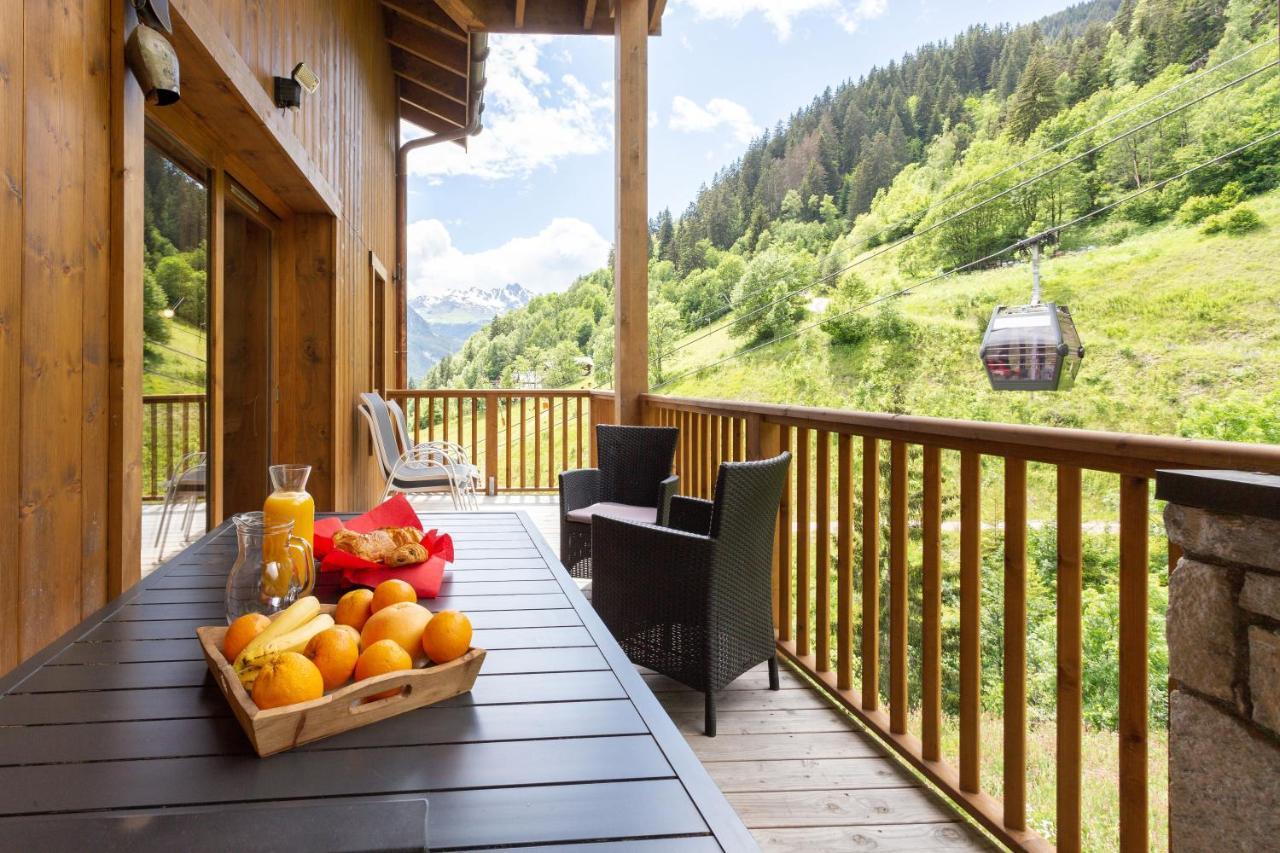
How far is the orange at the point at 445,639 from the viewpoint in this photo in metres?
0.86

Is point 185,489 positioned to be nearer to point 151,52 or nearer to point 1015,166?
point 151,52

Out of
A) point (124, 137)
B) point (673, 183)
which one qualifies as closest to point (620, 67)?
point (124, 137)

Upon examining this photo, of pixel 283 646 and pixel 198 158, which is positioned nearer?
pixel 283 646

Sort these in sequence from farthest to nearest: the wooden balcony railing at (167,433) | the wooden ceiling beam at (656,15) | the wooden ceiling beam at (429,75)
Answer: the wooden ceiling beam at (429,75) → the wooden ceiling beam at (656,15) → the wooden balcony railing at (167,433)

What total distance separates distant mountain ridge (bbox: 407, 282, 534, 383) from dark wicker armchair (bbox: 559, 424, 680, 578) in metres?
5.09

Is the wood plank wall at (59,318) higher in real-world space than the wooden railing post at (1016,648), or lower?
higher

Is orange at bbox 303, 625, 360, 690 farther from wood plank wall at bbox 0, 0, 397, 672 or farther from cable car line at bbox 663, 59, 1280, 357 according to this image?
cable car line at bbox 663, 59, 1280, 357

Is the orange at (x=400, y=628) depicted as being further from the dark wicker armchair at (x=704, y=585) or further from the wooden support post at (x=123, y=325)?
the dark wicker armchair at (x=704, y=585)

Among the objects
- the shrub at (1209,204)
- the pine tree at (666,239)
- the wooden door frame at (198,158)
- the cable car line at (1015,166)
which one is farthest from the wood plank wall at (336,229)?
the shrub at (1209,204)

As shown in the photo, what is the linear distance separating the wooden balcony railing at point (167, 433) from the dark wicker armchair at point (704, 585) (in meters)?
1.27

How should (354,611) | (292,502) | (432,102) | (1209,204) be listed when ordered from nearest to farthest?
(354,611) → (292,502) → (432,102) → (1209,204)

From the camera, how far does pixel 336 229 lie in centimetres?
407

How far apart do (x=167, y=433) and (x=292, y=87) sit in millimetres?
1407

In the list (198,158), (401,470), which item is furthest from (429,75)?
(198,158)
